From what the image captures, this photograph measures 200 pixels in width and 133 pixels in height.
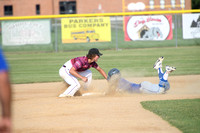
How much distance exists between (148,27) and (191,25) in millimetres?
2752

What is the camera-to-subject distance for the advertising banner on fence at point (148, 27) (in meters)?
21.3

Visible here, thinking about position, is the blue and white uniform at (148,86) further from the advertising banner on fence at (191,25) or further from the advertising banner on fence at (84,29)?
the advertising banner on fence at (191,25)

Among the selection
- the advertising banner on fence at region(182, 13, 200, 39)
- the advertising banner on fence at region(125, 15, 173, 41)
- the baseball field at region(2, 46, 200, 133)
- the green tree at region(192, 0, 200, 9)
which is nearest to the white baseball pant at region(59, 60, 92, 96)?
the baseball field at region(2, 46, 200, 133)

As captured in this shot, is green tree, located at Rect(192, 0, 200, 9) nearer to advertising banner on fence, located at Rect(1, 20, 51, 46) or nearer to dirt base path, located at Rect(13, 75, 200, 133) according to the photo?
advertising banner on fence, located at Rect(1, 20, 51, 46)

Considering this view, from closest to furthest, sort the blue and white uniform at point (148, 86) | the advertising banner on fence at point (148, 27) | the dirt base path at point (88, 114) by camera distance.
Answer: the dirt base path at point (88, 114)
the blue and white uniform at point (148, 86)
the advertising banner on fence at point (148, 27)

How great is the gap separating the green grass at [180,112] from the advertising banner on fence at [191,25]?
1496cm

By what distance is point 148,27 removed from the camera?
70.2 ft

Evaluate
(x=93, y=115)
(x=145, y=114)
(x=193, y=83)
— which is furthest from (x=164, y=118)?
(x=193, y=83)

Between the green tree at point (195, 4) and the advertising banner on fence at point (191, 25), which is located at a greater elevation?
the green tree at point (195, 4)

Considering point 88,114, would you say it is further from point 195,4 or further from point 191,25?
point 195,4

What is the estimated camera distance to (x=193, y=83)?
10359 millimetres

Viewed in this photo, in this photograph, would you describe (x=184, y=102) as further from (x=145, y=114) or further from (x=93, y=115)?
(x=93, y=115)

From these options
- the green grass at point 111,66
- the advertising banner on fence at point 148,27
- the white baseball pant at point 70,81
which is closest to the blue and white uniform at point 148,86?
the white baseball pant at point 70,81

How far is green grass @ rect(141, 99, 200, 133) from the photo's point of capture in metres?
5.48
